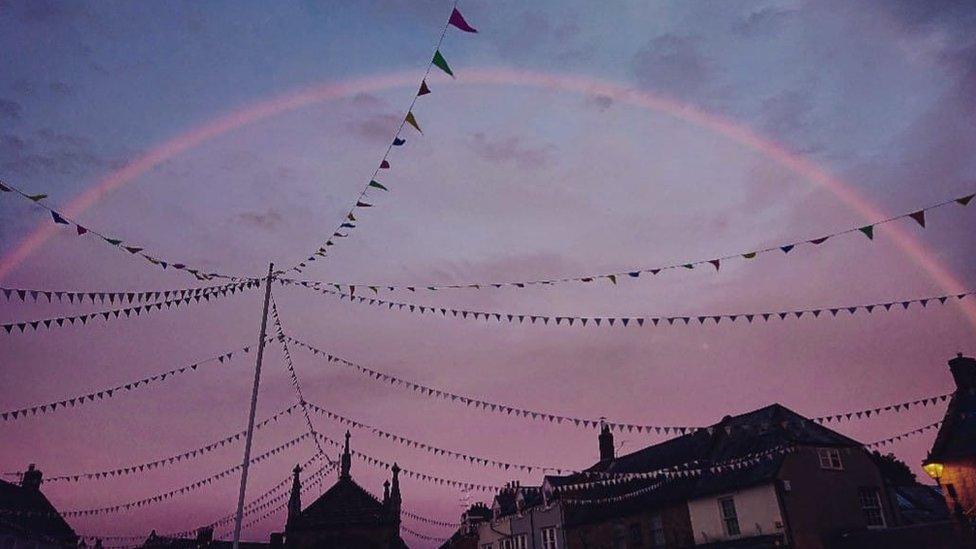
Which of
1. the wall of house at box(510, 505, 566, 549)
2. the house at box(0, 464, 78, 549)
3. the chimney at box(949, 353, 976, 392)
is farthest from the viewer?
the house at box(0, 464, 78, 549)

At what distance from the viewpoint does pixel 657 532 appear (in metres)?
28.6

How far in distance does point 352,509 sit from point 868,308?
1604 inches

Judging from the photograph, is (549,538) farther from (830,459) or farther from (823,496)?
(830,459)

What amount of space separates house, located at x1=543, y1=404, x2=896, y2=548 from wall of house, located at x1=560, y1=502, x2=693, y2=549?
0.04 metres

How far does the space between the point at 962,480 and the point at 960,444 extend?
4.61ft

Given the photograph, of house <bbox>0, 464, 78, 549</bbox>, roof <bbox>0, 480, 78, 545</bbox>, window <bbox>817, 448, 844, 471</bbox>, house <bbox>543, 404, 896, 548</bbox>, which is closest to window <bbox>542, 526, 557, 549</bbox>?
house <bbox>543, 404, 896, 548</bbox>

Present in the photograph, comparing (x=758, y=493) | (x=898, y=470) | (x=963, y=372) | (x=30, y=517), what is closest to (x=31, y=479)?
(x=30, y=517)

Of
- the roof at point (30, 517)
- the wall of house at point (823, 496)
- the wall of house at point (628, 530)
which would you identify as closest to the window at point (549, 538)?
the wall of house at point (628, 530)

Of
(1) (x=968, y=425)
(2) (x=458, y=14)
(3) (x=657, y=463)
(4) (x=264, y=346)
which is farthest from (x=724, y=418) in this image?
(2) (x=458, y=14)

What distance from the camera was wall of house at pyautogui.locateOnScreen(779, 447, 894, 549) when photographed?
23281 mm

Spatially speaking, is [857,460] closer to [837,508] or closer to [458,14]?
[837,508]

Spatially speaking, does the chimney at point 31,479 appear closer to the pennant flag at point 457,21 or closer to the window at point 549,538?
the window at point 549,538

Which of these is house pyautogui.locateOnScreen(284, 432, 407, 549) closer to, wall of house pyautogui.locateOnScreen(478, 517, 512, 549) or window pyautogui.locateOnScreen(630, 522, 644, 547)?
wall of house pyautogui.locateOnScreen(478, 517, 512, 549)

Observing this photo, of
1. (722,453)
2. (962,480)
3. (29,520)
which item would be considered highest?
(29,520)
